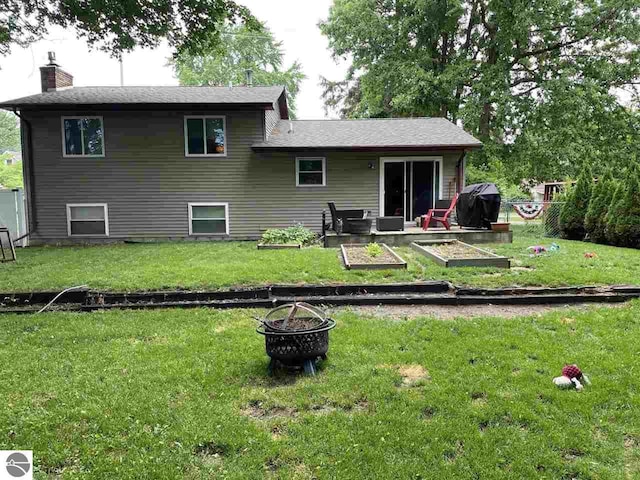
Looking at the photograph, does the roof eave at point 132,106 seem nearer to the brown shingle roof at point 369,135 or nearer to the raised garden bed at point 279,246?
the brown shingle roof at point 369,135

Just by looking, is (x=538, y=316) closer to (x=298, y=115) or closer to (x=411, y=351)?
(x=411, y=351)

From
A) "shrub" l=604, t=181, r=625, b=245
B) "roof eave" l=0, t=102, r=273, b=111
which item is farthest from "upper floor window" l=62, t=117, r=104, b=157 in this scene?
"shrub" l=604, t=181, r=625, b=245

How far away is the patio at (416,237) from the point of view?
1033cm

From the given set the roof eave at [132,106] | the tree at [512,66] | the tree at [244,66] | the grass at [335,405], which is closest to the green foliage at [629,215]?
the grass at [335,405]

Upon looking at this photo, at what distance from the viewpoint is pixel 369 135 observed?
43.7 ft

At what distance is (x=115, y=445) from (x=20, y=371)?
5.26ft

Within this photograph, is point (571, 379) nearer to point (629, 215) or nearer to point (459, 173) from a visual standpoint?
point (629, 215)

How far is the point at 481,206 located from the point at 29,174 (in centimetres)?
1224

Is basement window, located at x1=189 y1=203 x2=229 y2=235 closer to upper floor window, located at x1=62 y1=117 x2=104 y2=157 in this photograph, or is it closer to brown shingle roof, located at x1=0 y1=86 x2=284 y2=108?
brown shingle roof, located at x1=0 y1=86 x2=284 y2=108

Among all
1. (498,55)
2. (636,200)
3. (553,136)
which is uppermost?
(498,55)

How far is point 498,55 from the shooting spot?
65.4 ft

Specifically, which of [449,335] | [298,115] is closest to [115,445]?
[449,335]

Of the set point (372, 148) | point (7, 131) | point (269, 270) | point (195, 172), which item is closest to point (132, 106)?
point (195, 172)

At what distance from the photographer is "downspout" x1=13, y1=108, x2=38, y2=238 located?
486 inches
